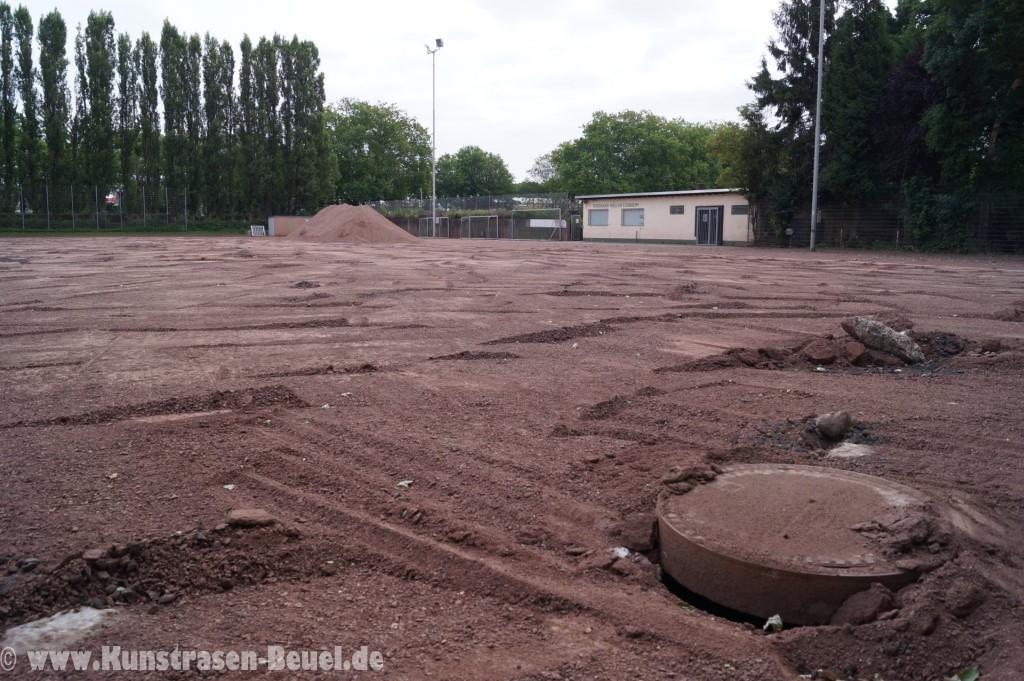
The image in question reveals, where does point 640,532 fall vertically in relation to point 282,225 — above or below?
below

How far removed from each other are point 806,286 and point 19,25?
60.1 m

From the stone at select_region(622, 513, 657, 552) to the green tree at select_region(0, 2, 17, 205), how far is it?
6298 cm

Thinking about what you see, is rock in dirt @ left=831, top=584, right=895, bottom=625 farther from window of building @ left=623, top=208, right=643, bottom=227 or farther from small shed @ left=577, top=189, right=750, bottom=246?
window of building @ left=623, top=208, right=643, bottom=227

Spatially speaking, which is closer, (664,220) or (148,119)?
(664,220)

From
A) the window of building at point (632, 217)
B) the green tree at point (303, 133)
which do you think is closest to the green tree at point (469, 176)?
the green tree at point (303, 133)

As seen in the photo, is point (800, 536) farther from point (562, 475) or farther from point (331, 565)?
point (331, 565)

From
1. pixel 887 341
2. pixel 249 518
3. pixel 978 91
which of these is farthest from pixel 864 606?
pixel 978 91

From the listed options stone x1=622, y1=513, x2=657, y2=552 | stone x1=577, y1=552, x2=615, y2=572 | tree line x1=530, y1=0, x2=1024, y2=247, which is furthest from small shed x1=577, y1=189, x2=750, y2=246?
stone x1=577, y1=552, x2=615, y2=572

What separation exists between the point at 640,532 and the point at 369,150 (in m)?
90.5

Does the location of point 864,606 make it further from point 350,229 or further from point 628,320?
point 350,229

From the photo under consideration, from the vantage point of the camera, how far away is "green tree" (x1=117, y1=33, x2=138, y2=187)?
59750mm

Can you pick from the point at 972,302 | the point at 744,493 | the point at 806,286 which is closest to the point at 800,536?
the point at 744,493

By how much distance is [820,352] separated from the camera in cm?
789

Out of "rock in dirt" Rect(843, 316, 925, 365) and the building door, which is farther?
the building door
